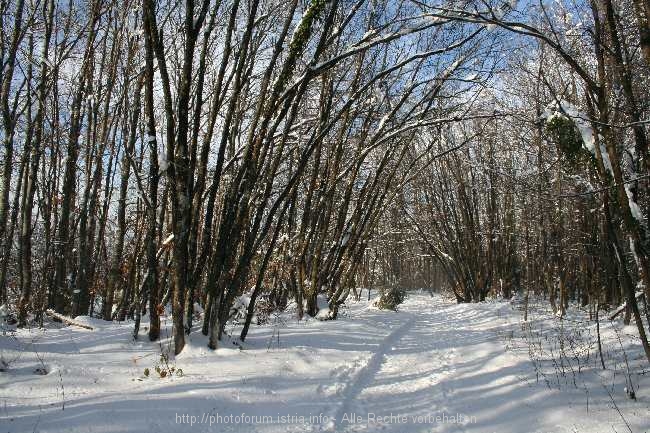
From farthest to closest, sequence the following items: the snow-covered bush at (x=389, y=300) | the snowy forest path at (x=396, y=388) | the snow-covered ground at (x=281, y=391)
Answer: the snow-covered bush at (x=389, y=300) → the snowy forest path at (x=396, y=388) → the snow-covered ground at (x=281, y=391)

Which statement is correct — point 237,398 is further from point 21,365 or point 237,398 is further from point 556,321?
point 556,321

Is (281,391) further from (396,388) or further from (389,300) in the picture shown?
(389,300)

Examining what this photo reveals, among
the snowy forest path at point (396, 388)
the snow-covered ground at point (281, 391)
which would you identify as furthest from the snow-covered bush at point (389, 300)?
the snow-covered ground at point (281, 391)

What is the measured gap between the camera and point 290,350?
249 inches

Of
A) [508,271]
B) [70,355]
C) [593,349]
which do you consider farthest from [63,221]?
[508,271]

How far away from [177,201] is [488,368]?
4671 mm

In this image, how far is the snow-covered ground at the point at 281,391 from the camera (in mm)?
3635

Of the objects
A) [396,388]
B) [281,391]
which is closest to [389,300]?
[396,388]

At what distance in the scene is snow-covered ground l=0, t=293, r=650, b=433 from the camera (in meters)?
3.63

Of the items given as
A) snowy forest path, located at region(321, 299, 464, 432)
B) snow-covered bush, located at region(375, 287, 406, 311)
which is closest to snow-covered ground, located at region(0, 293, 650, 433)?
snowy forest path, located at region(321, 299, 464, 432)

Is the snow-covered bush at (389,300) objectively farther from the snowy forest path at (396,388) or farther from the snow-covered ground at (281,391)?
the snow-covered ground at (281,391)

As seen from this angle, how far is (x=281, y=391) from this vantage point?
461cm

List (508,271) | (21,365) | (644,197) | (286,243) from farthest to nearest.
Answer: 1. (508,271)
2. (286,243)
3. (644,197)
4. (21,365)

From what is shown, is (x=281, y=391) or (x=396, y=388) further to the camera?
(x=396, y=388)
